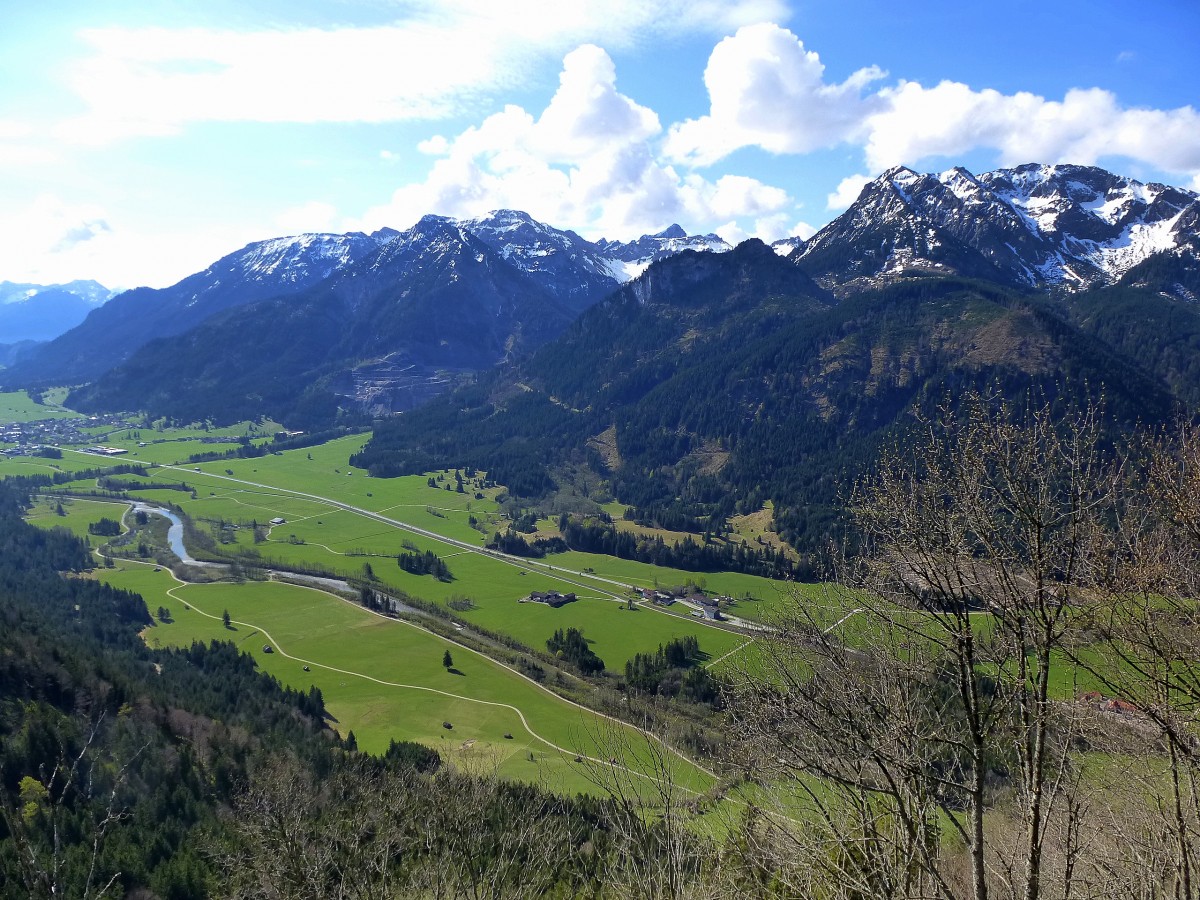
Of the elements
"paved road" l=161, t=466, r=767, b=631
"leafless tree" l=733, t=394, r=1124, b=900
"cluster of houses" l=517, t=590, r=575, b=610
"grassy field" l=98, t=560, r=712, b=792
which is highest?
"leafless tree" l=733, t=394, r=1124, b=900

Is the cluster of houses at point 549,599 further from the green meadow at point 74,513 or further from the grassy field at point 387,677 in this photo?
the green meadow at point 74,513

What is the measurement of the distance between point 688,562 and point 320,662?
192ft

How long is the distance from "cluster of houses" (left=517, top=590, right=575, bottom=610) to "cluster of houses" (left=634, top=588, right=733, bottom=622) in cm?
1074

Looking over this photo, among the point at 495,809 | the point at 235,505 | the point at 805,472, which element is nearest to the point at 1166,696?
the point at 495,809

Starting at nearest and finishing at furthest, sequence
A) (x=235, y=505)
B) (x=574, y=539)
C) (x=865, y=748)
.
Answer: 1. (x=865, y=748)
2. (x=574, y=539)
3. (x=235, y=505)

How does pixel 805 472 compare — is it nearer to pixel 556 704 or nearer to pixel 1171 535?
pixel 556 704

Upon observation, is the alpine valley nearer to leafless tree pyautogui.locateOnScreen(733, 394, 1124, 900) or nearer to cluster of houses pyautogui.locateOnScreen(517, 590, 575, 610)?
leafless tree pyautogui.locateOnScreen(733, 394, 1124, 900)

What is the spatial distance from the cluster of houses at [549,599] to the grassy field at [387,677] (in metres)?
16.3

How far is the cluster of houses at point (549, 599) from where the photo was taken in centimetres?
9400


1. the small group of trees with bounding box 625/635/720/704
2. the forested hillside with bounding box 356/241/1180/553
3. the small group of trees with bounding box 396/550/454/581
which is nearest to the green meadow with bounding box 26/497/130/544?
the small group of trees with bounding box 396/550/454/581

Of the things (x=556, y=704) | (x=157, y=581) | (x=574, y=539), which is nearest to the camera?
(x=556, y=704)

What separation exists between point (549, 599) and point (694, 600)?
1961 cm

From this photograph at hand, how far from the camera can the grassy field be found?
54062 millimetres

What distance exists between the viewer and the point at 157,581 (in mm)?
101688
